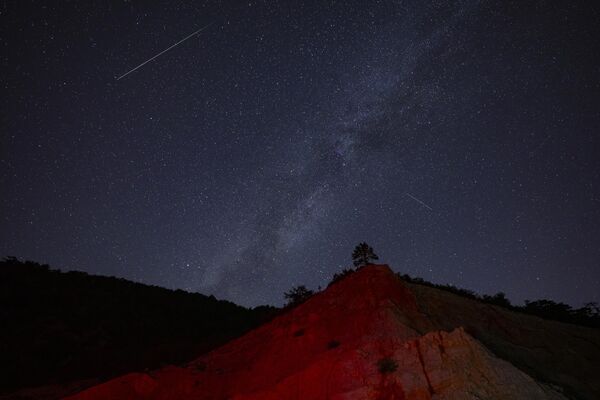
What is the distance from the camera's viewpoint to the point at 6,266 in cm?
4206

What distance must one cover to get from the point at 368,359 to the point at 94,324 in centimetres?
2955

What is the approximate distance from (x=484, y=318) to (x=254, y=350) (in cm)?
1105

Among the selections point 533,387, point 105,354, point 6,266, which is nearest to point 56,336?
point 105,354

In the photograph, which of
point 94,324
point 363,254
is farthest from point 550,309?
point 94,324

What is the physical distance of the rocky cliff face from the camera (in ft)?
35.7

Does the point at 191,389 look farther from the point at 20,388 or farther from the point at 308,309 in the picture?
the point at 20,388

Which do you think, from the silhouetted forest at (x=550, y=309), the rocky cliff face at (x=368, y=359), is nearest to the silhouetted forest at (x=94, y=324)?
the rocky cliff face at (x=368, y=359)

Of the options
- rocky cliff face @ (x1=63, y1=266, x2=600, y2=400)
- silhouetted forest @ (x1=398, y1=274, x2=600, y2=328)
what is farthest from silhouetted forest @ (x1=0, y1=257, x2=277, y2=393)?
silhouetted forest @ (x1=398, y1=274, x2=600, y2=328)

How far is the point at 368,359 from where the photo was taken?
12.7 m

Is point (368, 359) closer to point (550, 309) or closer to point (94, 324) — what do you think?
point (550, 309)

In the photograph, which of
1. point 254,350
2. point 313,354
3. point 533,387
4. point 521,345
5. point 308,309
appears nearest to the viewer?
point 533,387

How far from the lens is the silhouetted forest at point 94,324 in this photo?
24.4m

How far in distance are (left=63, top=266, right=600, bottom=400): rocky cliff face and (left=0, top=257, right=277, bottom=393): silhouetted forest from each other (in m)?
5.68

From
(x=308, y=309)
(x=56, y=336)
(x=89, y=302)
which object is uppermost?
(x=89, y=302)
